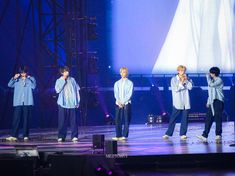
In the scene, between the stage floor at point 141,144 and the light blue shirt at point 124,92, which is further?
the light blue shirt at point 124,92

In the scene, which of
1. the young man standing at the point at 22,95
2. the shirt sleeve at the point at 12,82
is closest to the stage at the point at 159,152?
the young man standing at the point at 22,95

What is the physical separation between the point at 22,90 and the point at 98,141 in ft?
16.2

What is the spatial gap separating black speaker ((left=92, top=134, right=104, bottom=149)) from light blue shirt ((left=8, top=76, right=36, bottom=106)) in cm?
479

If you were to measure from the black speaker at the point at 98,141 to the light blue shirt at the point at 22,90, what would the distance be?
4.79 m

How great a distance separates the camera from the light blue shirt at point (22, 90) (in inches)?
605

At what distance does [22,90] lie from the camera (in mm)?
15367

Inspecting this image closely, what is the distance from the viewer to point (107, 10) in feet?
70.0

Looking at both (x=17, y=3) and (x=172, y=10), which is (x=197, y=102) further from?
(x=17, y=3)

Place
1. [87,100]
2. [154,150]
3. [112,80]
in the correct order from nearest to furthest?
1. [154,150]
2. [87,100]
3. [112,80]

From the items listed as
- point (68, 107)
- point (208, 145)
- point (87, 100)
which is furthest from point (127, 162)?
point (87, 100)

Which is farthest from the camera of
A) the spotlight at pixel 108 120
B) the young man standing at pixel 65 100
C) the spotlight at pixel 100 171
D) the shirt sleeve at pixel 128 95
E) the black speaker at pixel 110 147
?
the spotlight at pixel 108 120

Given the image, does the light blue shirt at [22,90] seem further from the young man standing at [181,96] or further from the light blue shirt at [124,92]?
the young man standing at [181,96]

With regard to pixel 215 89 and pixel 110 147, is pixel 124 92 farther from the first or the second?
pixel 110 147

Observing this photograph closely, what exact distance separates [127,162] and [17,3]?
10.4 metres
